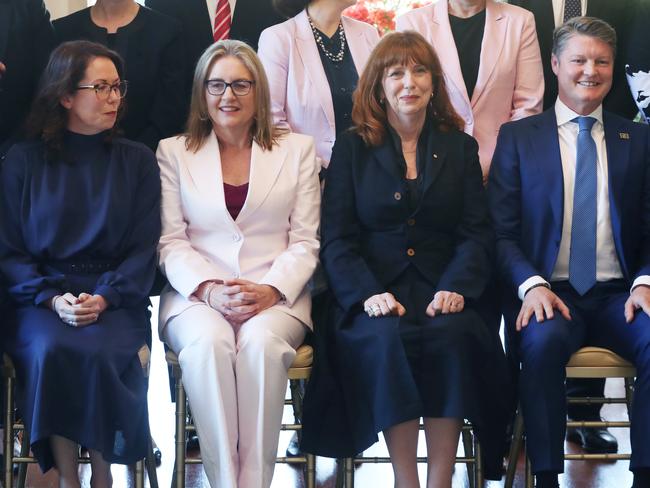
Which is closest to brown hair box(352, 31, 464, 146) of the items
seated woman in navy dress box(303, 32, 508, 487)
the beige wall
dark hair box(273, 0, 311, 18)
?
seated woman in navy dress box(303, 32, 508, 487)

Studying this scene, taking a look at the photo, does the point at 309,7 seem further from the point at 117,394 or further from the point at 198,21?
the point at 117,394

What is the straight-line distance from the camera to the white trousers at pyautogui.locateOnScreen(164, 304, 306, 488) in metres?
3.19

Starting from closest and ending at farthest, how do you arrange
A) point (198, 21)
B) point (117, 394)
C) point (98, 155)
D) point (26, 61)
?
point (117, 394)
point (98, 155)
point (26, 61)
point (198, 21)

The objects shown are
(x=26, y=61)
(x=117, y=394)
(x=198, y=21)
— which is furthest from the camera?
(x=198, y=21)

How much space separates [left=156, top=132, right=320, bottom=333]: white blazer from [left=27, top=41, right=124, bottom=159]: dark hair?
0.38 metres

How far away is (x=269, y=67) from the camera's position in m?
3.98

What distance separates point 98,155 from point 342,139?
33.3 inches

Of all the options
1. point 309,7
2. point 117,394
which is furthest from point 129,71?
point 117,394

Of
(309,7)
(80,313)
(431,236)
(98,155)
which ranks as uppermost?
(309,7)

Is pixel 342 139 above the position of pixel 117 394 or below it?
above

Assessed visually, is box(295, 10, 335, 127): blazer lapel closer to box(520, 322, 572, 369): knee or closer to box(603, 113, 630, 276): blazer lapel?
box(603, 113, 630, 276): blazer lapel

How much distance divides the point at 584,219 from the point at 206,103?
137cm

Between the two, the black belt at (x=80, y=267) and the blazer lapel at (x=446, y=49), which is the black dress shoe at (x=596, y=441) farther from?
the black belt at (x=80, y=267)

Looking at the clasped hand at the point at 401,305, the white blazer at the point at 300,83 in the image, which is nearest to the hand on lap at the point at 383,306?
the clasped hand at the point at 401,305
